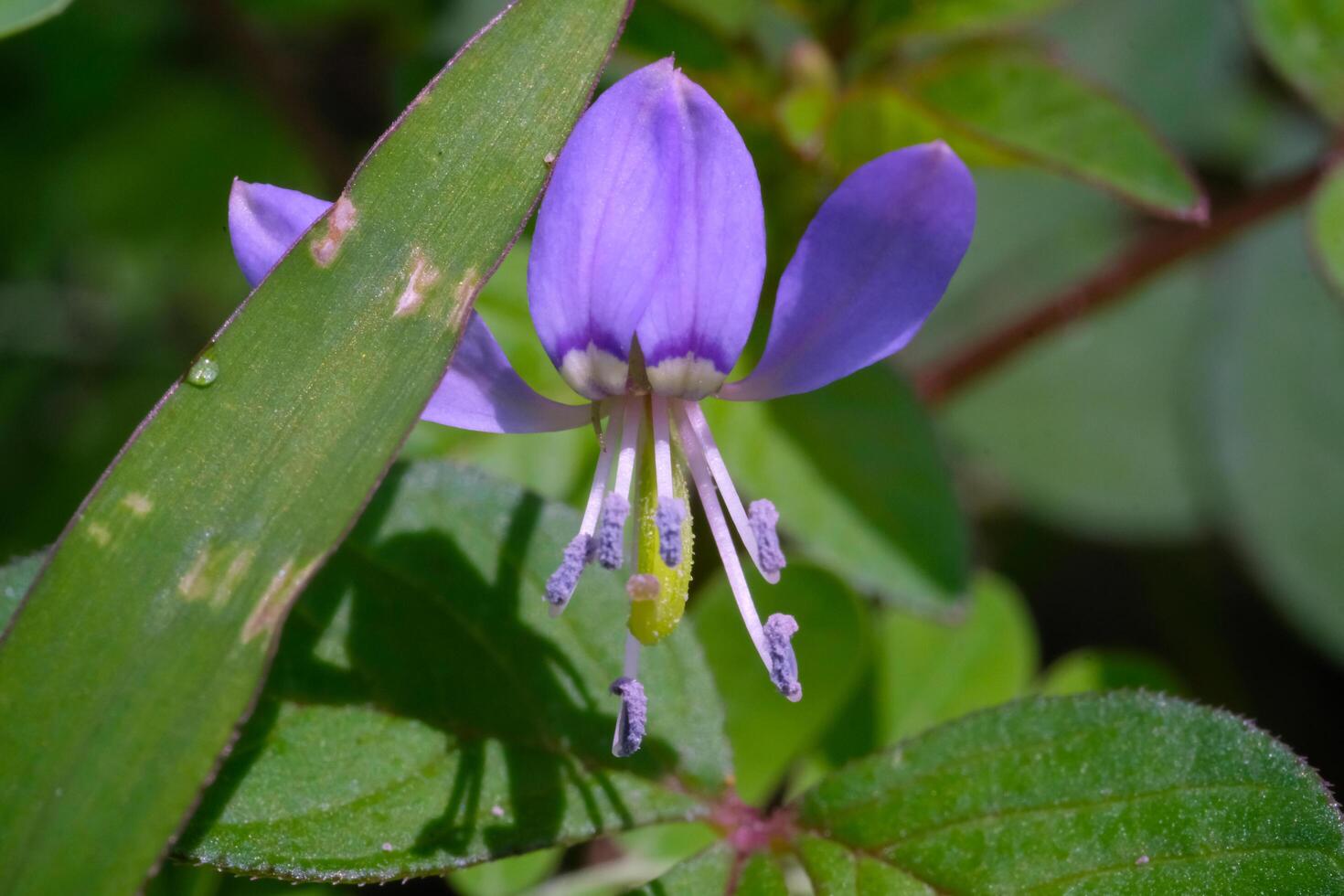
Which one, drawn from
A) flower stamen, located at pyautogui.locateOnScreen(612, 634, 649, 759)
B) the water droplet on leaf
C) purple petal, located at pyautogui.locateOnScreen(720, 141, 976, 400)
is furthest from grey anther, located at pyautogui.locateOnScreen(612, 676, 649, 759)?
the water droplet on leaf

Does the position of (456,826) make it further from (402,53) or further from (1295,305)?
(1295,305)

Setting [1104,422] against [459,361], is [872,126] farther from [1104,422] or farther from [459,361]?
[1104,422]

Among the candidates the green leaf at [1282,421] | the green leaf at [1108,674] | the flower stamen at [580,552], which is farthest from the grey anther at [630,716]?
the green leaf at [1282,421]

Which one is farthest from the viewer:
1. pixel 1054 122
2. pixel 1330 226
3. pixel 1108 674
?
pixel 1108 674

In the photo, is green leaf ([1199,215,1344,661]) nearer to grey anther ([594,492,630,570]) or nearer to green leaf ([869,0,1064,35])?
green leaf ([869,0,1064,35])

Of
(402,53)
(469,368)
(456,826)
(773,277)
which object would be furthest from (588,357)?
(402,53)

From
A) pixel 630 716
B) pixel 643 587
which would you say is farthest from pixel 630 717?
pixel 643 587
